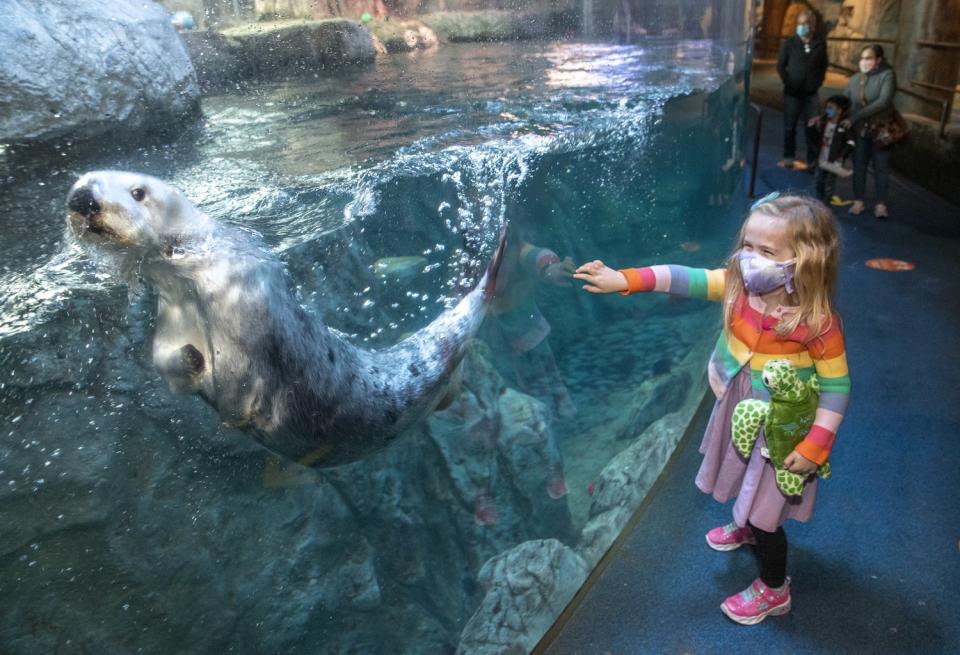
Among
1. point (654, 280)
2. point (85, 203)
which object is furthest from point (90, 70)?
point (654, 280)

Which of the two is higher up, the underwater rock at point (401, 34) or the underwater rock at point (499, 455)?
the underwater rock at point (401, 34)

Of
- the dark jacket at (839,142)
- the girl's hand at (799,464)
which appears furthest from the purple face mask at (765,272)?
the dark jacket at (839,142)

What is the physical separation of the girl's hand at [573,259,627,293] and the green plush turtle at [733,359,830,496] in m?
0.44

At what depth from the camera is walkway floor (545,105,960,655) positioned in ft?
7.36

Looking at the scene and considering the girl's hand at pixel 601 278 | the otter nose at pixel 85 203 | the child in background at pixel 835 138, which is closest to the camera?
the otter nose at pixel 85 203

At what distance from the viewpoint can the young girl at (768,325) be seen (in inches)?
67.8

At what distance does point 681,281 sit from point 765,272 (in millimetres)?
261

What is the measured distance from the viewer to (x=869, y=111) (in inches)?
213

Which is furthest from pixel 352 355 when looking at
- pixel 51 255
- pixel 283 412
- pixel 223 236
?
pixel 51 255

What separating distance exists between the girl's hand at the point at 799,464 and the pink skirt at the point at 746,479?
0.10 metres

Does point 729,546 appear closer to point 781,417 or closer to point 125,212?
point 781,417

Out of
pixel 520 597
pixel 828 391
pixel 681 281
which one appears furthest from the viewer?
pixel 520 597

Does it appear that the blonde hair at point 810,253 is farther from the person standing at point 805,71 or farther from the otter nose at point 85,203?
the person standing at point 805,71

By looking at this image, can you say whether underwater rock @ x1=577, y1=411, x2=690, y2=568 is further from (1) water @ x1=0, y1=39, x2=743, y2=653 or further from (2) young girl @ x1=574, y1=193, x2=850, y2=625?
(2) young girl @ x1=574, y1=193, x2=850, y2=625
